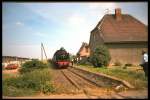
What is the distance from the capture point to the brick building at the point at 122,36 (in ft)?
143

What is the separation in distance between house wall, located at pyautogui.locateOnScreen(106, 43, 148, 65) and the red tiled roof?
3.36 ft

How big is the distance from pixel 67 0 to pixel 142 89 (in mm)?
6467

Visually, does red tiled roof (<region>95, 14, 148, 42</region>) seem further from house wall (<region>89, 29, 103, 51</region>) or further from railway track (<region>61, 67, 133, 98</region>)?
railway track (<region>61, 67, 133, 98</region>)

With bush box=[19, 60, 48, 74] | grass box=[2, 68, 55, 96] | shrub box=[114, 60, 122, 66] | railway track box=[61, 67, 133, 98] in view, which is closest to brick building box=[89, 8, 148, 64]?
shrub box=[114, 60, 122, 66]

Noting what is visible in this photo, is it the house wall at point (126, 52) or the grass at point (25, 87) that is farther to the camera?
the house wall at point (126, 52)

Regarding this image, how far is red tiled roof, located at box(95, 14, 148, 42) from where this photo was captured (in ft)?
149

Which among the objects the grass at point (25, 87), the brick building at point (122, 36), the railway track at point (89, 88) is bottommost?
the railway track at point (89, 88)

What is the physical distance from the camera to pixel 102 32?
4678 centimetres

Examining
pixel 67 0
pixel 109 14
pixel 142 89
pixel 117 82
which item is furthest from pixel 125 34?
pixel 67 0

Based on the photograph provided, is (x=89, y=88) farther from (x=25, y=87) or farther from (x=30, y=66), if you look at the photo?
(x=30, y=66)

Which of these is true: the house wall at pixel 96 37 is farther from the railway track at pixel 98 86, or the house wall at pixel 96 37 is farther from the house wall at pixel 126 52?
the railway track at pixel 98 86

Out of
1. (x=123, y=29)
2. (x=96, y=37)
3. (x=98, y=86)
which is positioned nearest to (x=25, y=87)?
(x=98, y=86)

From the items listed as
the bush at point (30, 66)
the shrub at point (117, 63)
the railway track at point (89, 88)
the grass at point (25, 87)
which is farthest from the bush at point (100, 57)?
the grass at point (25, 87)

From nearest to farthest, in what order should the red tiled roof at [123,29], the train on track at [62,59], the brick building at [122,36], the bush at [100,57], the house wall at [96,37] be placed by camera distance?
the bush at [100,57] < the train on track at [62,59] < the brick building at [122,36] < the red tiled roof at [123,29] < the house wall at [96,37]
